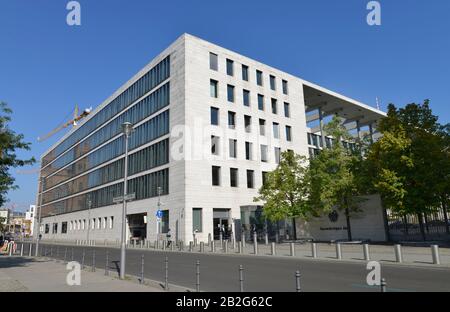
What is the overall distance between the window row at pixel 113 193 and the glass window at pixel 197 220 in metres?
4.76

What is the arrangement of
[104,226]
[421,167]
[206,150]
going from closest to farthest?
[421,167] < [206,150] < [104,226]

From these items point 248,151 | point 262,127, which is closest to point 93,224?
point 248,151

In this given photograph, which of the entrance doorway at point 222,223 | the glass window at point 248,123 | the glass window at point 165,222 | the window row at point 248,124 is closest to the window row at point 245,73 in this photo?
the window row at point 248,124

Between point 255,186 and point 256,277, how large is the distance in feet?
109

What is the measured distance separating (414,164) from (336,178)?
762cm

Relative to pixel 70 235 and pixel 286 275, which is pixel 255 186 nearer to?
pixel 286 275

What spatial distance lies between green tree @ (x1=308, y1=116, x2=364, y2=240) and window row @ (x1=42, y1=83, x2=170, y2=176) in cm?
2109

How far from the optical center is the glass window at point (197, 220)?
131 feet

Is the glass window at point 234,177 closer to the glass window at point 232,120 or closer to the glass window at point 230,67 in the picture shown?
the glass window at point 232,120

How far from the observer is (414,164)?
25.5 metres

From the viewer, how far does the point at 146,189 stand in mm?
47844

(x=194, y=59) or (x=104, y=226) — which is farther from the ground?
→ (x=194, y=59)
